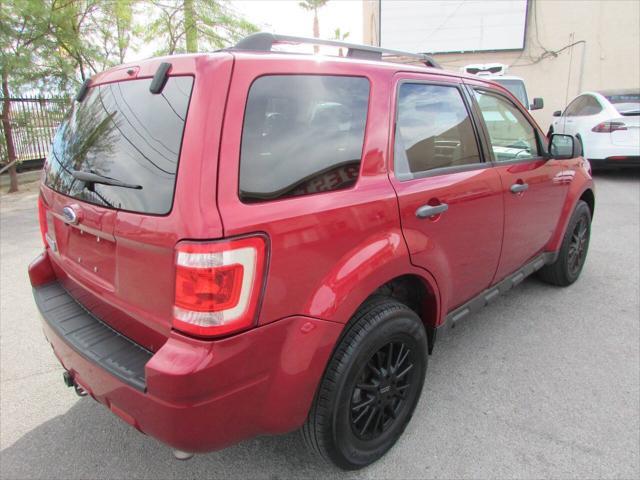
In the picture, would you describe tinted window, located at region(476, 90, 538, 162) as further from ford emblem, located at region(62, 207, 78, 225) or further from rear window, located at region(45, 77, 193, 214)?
ford emblem, located at region(62, 207, 78, 225)

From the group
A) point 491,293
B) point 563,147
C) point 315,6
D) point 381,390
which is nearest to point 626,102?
point 563,147

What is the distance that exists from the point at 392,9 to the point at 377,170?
17.0 metres

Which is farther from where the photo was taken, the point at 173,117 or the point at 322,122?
the point at 322,122

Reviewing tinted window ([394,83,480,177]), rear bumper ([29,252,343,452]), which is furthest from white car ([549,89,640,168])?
rear bumper ([29,252,343,452])

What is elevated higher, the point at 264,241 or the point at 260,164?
the point at 260,164

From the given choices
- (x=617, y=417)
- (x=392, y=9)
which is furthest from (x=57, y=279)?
(x=392, y=9)

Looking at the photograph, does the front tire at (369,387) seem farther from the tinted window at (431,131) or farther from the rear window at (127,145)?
the rear window at (127,145)

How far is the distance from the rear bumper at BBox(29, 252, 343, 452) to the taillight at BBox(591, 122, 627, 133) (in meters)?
8.86

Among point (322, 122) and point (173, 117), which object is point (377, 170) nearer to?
point (322, 122)

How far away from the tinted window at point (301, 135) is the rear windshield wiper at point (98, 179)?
0.46 meters

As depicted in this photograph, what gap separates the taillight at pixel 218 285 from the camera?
1.53m

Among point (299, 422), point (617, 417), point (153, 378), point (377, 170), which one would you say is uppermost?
point (377, 170)

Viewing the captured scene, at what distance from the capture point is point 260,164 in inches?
65.8

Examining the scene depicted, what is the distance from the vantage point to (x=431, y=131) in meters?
2.48
